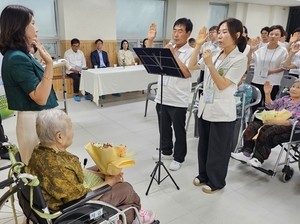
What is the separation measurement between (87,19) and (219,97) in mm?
4789

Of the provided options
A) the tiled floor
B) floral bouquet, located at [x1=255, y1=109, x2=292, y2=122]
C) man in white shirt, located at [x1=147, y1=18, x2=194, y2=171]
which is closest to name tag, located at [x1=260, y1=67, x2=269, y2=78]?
the tiled floor

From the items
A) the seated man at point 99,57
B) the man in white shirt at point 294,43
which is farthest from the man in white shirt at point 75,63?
the man in white shirt at point 294,43

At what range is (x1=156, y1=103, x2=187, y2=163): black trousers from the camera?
8.39ft

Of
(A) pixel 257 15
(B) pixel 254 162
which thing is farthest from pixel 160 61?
(A) pixel 257 15

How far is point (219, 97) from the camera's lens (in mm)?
2041

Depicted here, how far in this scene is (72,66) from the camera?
5.68 meters

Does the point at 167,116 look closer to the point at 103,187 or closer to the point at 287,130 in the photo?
the point at 287,130

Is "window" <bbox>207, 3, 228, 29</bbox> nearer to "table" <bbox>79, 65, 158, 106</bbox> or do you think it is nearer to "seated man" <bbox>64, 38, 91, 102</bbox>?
"table" <bbox>79, 65, 158, 106</bbox>

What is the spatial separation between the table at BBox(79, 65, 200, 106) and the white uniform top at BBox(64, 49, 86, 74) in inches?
28.7

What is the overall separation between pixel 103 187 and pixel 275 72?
3189 millimetres

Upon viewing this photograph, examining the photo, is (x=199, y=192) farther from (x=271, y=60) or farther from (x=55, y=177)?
(x=271, y=60)

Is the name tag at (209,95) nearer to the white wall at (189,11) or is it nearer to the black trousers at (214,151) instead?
the black trousers at (214,151)

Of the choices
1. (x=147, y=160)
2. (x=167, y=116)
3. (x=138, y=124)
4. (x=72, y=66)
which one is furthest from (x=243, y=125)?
(x=72, y=66)

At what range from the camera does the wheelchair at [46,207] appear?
106 centimetres
